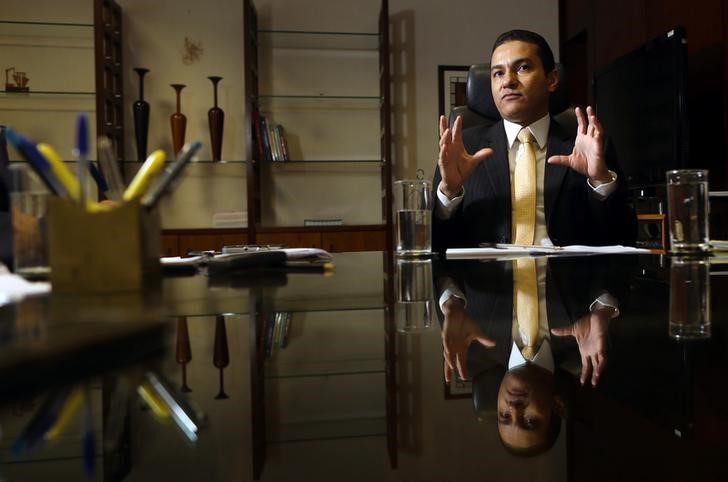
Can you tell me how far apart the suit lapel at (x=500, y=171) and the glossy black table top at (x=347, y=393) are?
1.55 metres

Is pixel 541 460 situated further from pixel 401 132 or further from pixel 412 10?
pixel 412 10

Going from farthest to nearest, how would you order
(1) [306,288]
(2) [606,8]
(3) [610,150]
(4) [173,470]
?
1. (2) [606,8]
2. (3) [610,150]
3. (1) [306,288]
4. (4) [173,470]

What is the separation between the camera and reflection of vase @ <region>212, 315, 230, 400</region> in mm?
356

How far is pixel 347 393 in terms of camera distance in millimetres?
343

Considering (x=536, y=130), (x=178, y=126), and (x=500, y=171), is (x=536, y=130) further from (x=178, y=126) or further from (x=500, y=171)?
(x=178, y=126)

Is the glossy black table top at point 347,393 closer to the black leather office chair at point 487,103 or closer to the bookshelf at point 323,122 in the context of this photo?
the black leather office chair at point 487,103

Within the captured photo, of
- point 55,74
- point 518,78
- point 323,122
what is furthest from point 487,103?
point 55,74

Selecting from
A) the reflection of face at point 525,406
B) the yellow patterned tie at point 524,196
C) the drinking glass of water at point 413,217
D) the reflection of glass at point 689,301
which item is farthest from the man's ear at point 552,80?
the reflection of face at point 525,406

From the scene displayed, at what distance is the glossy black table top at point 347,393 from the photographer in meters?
0.24

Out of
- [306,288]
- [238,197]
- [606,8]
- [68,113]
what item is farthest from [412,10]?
[306,288]

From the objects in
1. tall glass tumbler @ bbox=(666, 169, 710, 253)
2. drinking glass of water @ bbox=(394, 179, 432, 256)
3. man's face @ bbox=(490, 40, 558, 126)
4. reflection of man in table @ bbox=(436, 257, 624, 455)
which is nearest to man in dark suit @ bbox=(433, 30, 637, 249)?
man's face @ bbox=(490, 40, 558, 126)

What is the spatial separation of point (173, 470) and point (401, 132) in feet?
13.7

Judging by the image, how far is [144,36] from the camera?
4.10 meters

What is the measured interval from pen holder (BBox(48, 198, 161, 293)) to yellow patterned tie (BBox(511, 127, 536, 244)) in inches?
67.2
